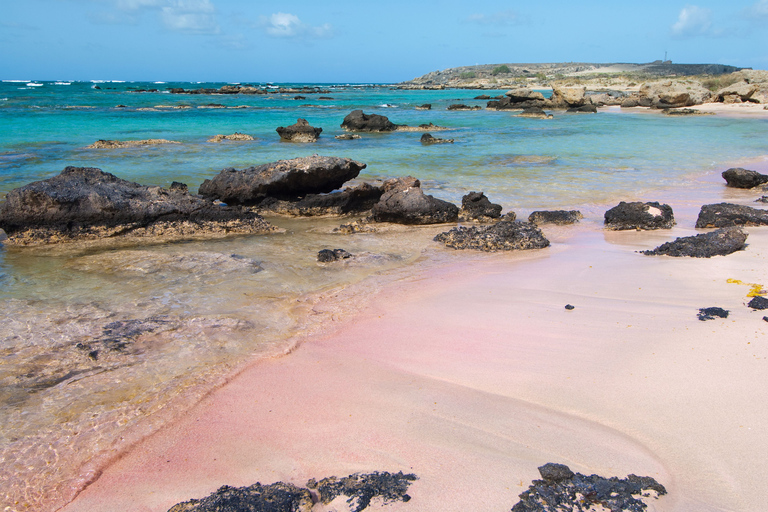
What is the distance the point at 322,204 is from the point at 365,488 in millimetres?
7184

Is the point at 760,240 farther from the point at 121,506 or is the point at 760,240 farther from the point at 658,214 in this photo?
the point at 121,506

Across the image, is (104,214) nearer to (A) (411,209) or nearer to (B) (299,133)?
(A) (411,209)

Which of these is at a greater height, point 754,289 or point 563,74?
point 563,74

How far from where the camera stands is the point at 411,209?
840 cm

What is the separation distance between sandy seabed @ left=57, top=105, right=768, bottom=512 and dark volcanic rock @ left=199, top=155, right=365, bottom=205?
194 inches

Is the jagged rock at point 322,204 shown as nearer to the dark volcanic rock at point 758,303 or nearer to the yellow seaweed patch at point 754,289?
the yellow seaweed patch at point 754,289

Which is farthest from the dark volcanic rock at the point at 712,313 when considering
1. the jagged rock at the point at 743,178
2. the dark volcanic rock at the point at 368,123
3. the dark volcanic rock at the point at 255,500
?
the dark volcanic rock at the point at 368,123

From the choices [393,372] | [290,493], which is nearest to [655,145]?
[393,372]

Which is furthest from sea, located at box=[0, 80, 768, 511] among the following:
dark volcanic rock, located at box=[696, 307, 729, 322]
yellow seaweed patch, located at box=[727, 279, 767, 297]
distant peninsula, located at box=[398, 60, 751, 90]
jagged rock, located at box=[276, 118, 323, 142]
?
distant peninsula, located at box=[398, 60, 751, 90]

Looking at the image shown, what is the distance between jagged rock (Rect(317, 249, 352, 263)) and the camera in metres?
6.32

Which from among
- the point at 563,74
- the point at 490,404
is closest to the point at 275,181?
the point at 490,404

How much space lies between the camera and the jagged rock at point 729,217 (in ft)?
24.7

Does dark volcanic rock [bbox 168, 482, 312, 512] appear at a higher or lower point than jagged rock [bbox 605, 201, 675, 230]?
lower

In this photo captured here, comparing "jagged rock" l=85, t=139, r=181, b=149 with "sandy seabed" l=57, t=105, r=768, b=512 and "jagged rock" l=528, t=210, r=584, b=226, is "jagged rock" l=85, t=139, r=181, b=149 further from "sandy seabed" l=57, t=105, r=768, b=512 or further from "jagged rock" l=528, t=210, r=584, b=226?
"sandy seabed" l=57, t=105, r=768, b=512
